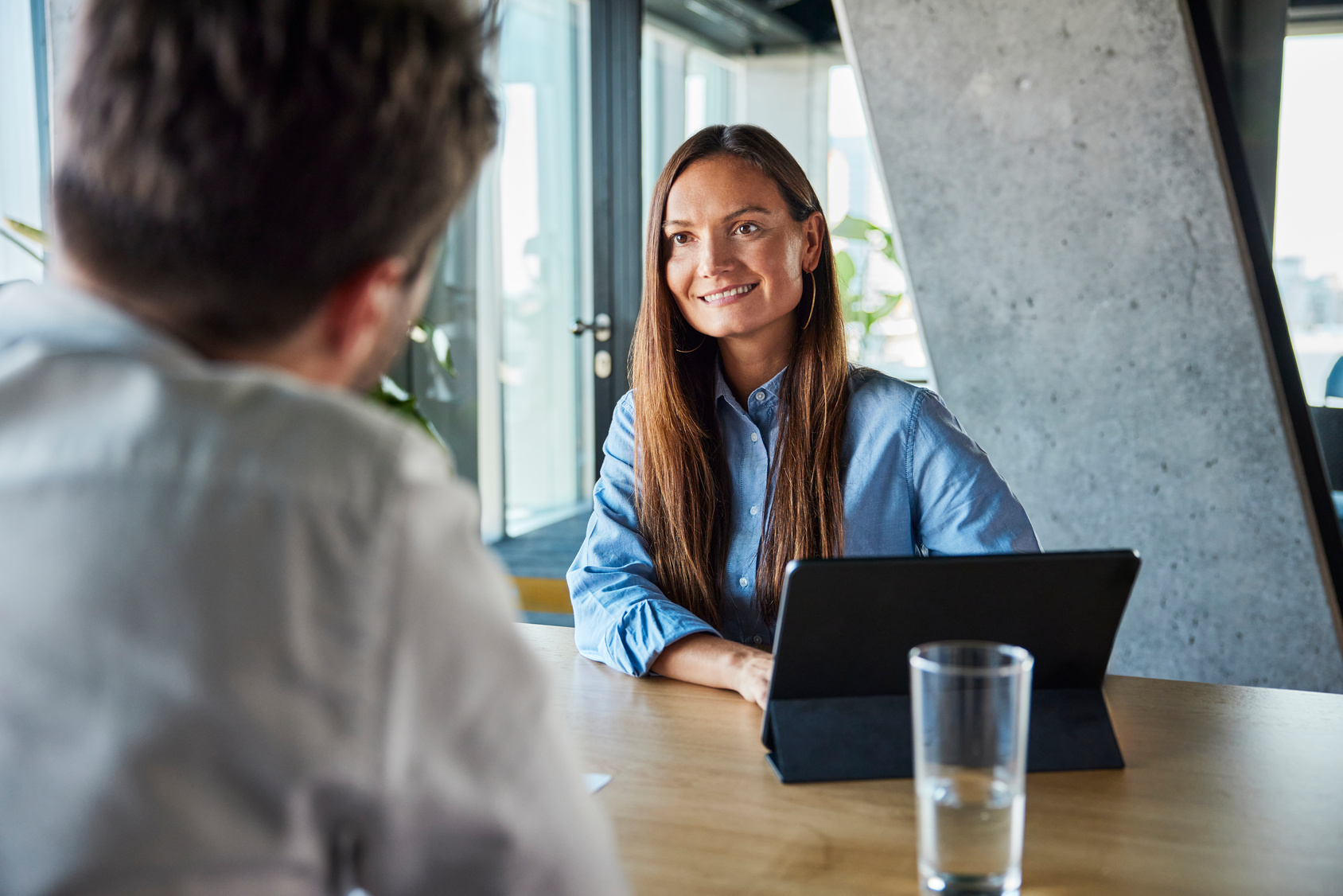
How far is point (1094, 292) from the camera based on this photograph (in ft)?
8.79

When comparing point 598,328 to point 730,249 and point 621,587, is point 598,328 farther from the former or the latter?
point 621,587

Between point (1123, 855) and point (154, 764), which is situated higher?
point (154, 764)

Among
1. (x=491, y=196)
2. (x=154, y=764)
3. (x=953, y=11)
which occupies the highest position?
(x=953, y=11)

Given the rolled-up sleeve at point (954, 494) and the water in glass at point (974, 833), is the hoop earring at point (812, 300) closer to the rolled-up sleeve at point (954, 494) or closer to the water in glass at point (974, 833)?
the rolled-up sleeve at point (954, 494)

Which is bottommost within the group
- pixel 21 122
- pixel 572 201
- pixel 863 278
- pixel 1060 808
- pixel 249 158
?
pixel 1060 808

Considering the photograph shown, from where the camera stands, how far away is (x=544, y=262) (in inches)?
159

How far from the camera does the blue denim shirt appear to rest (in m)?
1.58

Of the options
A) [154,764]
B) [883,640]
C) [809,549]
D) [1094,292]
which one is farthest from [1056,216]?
[154,764]

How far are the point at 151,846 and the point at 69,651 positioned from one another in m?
0.08

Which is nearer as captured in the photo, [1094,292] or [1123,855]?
[1123,855]

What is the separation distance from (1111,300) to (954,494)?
1.30 meters

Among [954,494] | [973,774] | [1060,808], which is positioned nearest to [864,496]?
[954,494]

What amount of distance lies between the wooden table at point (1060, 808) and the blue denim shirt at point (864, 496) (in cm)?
38

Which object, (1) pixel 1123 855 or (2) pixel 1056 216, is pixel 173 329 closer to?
(1) pixel 1123 855
